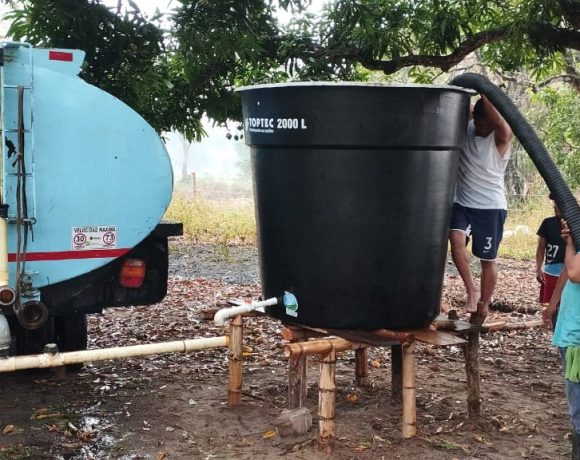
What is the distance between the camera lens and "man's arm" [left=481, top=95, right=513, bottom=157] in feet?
13.8

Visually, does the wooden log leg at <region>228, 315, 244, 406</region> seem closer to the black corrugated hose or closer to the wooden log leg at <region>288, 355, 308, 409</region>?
the wooden log leg at <region>288, 355, 308, 409</region>

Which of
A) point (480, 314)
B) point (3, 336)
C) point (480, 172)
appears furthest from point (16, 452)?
point (480, 172)

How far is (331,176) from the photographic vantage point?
352 cm

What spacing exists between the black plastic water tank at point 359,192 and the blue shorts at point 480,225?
1.84ft

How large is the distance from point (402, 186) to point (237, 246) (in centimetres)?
939

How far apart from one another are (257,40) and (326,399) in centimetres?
297

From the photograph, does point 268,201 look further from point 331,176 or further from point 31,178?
point 31,178

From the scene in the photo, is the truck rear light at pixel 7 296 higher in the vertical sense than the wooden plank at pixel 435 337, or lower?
higher

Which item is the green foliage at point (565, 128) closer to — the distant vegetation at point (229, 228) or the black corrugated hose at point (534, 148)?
the distant vegetation at point (229, 228)

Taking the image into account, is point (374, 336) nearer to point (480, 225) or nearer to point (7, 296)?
point (480, 225)

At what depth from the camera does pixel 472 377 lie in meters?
4.30

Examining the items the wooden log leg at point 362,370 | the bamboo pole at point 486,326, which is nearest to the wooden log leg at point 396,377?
the wooden log leg at point 362,370

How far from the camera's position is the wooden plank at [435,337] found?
3.67 m

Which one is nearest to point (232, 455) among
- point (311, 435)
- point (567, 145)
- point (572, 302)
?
point (311, 435)
